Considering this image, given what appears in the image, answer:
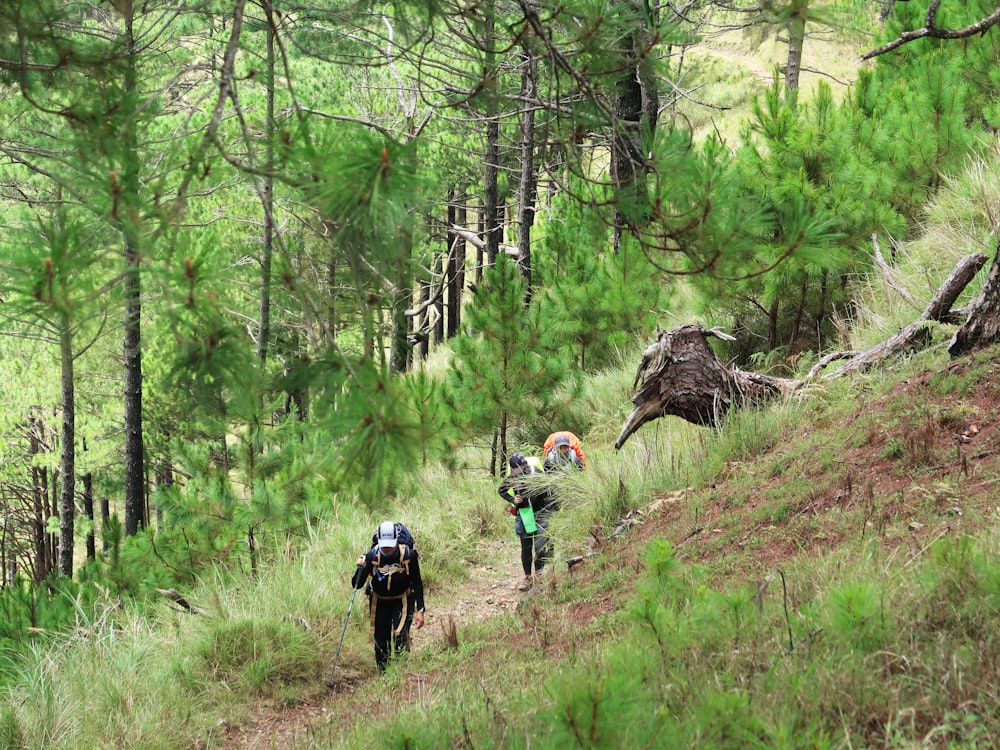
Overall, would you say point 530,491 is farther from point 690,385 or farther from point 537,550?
point 690,385

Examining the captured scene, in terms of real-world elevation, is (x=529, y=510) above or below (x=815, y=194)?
below

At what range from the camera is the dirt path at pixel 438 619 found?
5.45 m

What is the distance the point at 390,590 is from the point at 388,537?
430mm

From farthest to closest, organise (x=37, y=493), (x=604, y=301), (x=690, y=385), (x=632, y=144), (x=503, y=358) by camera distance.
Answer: (x=37, y=493), (x=604, y=301), (x=503, y=358), (x=690, y=385), (x=632, y=144)

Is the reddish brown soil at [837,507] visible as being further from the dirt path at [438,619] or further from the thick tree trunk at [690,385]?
the thick tree trunk at [690,385]

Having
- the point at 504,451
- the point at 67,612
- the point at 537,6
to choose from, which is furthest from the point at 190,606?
the point at 537,6

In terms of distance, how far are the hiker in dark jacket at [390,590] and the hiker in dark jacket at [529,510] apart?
134 centimetres

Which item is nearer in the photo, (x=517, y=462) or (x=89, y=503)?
(x=517, y=462)

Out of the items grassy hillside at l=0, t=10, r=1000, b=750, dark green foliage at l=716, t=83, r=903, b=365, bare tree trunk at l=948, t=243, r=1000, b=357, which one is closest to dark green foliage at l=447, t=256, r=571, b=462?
grassy hillside at l=0, t=10, r=1000, b=750

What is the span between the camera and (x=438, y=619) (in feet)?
24.6

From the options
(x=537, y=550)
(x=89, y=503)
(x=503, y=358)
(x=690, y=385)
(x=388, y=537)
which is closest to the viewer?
(x=388, y=537)

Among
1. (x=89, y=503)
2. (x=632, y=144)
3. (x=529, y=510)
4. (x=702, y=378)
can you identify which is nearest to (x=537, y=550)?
(x=529, y=510)

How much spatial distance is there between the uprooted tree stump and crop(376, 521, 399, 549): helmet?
226cm

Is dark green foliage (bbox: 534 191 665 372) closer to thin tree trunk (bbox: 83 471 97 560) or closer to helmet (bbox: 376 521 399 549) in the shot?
helmet (bbox: 376 521 399 549)
